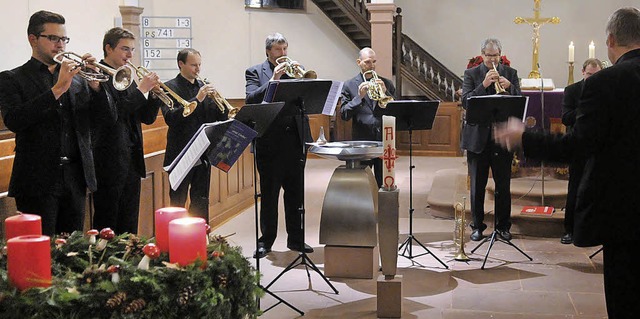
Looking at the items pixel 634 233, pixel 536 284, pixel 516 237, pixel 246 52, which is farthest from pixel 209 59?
pixel 634 233

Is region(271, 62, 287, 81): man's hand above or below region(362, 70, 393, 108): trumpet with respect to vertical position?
above

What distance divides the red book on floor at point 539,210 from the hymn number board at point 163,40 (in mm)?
6902

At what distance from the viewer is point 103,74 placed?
367 centimetres

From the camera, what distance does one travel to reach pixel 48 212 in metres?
3.21

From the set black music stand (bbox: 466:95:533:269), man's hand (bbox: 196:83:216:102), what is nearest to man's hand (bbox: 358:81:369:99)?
black music stand (bbox: 466:95:533:269)

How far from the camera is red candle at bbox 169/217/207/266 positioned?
2.02 meters

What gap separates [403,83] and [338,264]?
7.89 meters

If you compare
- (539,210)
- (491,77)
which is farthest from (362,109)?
(539,210)

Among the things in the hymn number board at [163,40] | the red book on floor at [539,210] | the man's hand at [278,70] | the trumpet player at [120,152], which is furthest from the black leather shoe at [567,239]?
the hymn number board at [163,40]

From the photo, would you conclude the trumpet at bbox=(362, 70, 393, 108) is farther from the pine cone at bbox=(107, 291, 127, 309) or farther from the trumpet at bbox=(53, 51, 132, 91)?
the pine cone at bbox=(107, 291, 127, 309)

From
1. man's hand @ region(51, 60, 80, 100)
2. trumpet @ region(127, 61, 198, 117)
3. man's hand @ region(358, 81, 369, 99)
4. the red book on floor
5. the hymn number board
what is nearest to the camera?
man's hand @ region(51, 60, 80, 100)

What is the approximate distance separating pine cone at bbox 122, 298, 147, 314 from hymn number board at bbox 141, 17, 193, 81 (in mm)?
9602

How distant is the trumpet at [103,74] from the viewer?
329cm

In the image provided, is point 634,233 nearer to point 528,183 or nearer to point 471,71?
point 471,71
